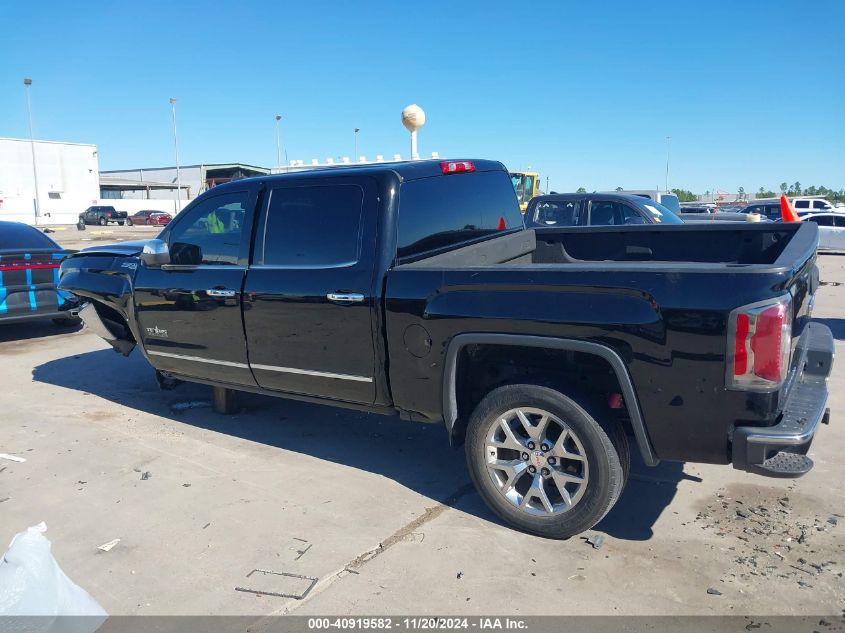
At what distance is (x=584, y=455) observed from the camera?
345 centimetres

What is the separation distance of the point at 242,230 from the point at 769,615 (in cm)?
384

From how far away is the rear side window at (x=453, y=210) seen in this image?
4215mm

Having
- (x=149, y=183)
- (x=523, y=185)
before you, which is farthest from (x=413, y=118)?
(x=149, y=183)

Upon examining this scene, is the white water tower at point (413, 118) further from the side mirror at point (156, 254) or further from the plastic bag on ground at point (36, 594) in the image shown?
the plastic bag on ground at point (36, 594)

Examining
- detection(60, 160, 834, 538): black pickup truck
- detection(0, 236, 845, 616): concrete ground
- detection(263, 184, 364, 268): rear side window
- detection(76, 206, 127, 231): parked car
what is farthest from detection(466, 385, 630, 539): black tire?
detection(76, 206, 127, 231): parked car

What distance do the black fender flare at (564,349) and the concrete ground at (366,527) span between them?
2.12ft

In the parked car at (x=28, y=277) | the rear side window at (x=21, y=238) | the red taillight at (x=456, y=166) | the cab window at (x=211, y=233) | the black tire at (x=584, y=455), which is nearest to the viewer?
the black tire at (x=584, y=455)

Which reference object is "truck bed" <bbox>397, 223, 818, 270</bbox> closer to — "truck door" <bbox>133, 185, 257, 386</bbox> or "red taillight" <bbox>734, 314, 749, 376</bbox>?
"red taillight" <bbox>734, 314, 749, 376</bbox>

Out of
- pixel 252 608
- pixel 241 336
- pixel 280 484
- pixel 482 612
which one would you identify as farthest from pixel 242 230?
pixel 482 612

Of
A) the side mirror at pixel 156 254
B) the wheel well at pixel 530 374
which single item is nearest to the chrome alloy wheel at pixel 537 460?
the wheel well at pixel 530 374

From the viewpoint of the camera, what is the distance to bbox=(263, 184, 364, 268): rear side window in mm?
4238

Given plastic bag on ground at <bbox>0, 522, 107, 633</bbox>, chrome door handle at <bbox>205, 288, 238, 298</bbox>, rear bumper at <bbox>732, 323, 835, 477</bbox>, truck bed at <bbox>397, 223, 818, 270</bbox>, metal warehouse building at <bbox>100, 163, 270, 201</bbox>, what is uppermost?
metal warehouse building at <bbox>100, 163, 270, 201</bbox>

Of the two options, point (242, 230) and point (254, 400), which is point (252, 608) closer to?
point (242, 230)

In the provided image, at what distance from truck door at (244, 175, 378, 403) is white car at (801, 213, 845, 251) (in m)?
21.6
